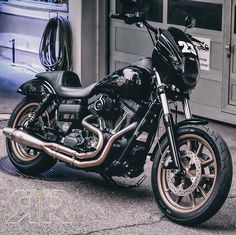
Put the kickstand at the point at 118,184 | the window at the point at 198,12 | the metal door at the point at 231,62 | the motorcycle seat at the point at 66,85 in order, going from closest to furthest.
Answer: the kickstand at the point at 118,184 < the motorcycle seat at the point at 66,85 < the metal door at the point at 231,62 < the window at the point at 198,12

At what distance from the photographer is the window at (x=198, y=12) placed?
10.0 m

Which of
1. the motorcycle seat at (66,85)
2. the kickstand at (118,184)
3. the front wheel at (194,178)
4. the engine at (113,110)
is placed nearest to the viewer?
the front wheel at (194,178)

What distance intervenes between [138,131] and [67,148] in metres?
0.74

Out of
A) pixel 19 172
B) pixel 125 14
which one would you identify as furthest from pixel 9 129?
pixel 125 14

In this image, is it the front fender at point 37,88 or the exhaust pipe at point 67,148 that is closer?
the exhaust pipe at point 67,148

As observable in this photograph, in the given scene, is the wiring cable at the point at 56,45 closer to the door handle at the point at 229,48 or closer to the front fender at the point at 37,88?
the door handle at the point at 229,48

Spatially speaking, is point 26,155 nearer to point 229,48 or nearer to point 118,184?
point 118,184

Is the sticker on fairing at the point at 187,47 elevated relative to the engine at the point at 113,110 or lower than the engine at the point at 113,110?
elevated

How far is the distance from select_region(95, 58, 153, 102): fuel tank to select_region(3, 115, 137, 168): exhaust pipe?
0.26m

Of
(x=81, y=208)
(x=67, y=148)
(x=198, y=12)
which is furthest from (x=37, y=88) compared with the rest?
(x=198, y=12)

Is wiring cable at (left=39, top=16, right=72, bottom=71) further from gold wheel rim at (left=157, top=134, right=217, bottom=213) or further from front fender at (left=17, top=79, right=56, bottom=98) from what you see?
gold wheel rim at (left=157, top=134, right=217, bottom=213)

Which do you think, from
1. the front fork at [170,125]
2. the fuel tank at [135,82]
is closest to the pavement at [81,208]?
the front fork at [170,125]

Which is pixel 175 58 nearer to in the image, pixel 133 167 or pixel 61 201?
pixel 133 167

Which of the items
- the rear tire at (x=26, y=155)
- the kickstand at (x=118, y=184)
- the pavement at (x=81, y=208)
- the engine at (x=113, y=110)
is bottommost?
the pavement at (x=81, y=208)
